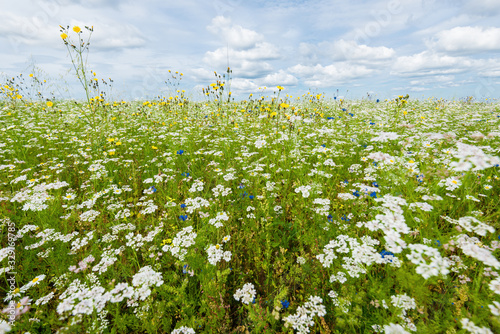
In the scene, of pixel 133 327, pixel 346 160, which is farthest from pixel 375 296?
pixel 346 160

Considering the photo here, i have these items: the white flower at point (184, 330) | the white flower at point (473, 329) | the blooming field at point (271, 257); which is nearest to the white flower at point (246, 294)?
the blooming field at point (271, 257)

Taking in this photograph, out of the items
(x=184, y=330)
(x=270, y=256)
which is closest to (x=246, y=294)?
(x=184, y=330)

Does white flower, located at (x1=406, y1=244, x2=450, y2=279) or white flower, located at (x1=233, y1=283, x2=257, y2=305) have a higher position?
white flower, located at (x1=406, y1=244, x2=450, y2=279)

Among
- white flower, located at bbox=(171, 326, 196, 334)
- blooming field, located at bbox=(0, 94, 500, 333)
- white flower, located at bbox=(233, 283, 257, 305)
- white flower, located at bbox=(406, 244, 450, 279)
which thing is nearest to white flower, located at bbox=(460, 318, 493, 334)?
blooming field, located at bbox=(0, 94, 500, 333)

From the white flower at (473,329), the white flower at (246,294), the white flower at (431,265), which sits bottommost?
the white flower at (246,294)

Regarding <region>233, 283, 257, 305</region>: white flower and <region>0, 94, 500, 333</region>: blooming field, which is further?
<region>233, 283, 257, 305</region>: white flower

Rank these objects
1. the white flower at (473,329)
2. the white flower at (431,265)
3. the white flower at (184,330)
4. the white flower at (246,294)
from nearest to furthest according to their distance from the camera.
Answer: the white flower at (473,329) → the white flower at (431,265) → the white flower at (184,330) → the white flower at (246,294)

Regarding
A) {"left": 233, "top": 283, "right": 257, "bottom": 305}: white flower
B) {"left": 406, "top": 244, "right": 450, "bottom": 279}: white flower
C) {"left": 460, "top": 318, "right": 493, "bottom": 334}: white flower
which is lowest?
{"left": 233, "top": 283, "right": 257, "bottom": 305}: white flower

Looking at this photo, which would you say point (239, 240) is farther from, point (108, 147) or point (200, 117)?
point (200, 117)

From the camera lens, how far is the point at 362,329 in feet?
6.13

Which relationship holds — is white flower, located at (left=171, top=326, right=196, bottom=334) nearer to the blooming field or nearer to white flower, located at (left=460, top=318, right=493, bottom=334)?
the blooming field

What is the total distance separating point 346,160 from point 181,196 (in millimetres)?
3291

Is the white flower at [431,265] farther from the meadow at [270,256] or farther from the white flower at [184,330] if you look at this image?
the white flower at [184,330]

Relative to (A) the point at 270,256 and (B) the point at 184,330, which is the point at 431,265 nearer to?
(A) the point at 270,256
